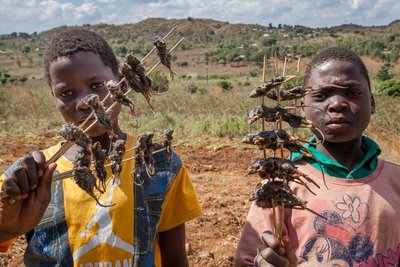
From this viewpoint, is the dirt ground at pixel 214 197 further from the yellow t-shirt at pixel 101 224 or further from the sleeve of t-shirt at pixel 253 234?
the yellow t-shirt at pixel 101 224

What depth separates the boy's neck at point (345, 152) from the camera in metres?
2.23

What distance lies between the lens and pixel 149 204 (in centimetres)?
204

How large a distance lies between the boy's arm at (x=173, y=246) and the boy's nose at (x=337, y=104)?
861mm

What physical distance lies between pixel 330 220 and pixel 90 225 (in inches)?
40.7

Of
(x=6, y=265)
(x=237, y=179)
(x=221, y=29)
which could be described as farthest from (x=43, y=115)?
(x=221, y=29)

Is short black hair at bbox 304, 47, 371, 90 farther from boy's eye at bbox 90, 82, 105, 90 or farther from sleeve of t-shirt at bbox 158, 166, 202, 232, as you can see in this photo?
boy's eye at bbox 90, 82, 105, 90

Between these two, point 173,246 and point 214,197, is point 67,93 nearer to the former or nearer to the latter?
point 173,246

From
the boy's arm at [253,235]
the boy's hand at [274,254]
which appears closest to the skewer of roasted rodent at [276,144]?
the boy's hand at [274,254]

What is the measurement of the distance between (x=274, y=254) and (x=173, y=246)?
2.32ft

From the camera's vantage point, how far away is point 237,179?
8633 millimetres

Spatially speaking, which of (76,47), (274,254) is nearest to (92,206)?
(76,47)

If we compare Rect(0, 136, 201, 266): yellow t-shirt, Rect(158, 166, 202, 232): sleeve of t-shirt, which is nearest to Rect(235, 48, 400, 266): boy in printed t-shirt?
Rect(158, 166, 202, 232): sleeve of t-shirt

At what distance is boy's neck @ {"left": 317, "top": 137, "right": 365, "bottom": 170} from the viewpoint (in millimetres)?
2227

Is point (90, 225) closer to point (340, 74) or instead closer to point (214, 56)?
point (340, 74)
